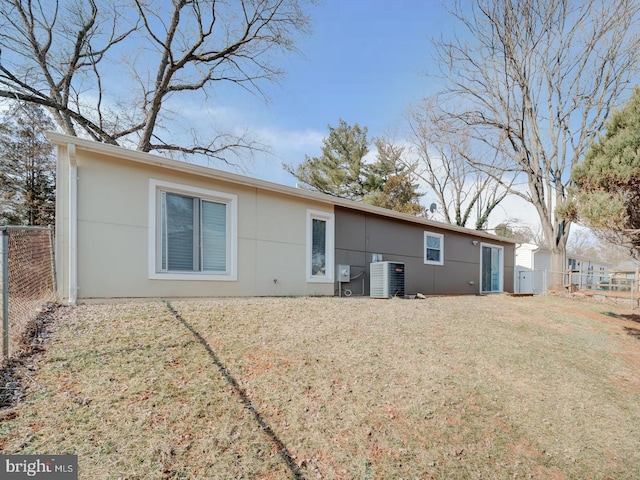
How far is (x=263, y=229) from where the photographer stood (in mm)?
6973

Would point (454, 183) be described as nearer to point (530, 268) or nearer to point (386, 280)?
point (530, 268)

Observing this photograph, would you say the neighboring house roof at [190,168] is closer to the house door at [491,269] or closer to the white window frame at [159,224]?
the white window frame at [159,224]

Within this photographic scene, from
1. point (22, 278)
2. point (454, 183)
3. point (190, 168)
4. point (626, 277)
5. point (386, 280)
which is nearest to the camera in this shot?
point (22, 278)

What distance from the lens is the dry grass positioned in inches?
93.5

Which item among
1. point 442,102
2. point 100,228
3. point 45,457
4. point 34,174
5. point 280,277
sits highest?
point 442,102

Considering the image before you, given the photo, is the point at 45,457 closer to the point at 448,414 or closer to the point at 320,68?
the point at 448,414

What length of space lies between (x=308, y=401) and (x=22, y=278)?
3846 millimetres

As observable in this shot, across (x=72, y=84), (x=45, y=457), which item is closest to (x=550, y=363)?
(x=45, y=457)

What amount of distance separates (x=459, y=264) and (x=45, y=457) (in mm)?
11696

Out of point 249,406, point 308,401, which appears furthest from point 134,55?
point 308,401

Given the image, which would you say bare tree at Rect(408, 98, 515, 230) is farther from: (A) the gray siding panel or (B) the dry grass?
(B) the dry grass

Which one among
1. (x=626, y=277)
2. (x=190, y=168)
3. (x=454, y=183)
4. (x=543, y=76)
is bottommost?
(x=626, y=277)

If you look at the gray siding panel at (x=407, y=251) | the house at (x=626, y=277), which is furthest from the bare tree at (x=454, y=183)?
the gray siding panel at (x=407, y=251)

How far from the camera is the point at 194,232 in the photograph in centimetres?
605
